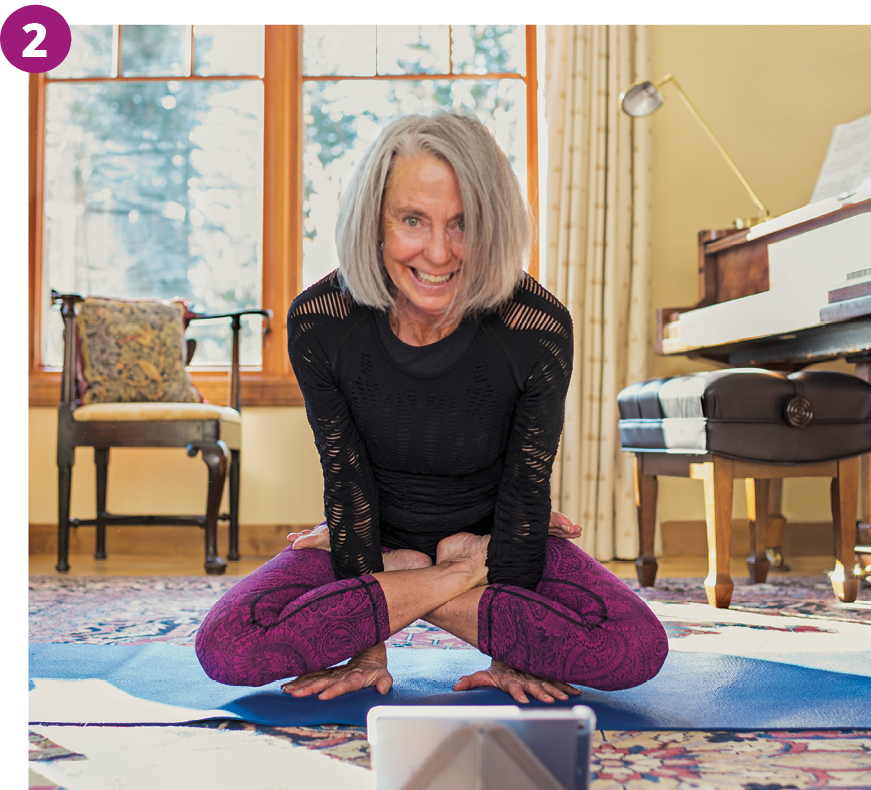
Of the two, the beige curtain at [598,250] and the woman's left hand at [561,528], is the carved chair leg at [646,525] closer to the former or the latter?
the beige curtain at [598,250]

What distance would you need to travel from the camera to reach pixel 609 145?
317 cm

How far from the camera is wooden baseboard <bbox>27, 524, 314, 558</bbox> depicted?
3230 millimetres

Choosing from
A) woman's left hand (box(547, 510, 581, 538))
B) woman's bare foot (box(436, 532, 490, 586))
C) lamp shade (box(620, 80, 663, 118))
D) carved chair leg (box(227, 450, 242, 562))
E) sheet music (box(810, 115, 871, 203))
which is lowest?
carved chair leg (box(227, 450, 242, 562))

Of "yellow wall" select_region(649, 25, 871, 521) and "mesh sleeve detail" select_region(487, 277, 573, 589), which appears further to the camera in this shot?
"yellow wall" select_region(649, 25, 871, 521)

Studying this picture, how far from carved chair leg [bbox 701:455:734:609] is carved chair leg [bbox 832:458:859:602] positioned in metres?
0.31

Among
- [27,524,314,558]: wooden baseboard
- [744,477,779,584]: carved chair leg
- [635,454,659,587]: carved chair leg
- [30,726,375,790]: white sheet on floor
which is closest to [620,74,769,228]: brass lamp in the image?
[744,477,779,584]: carved chair leg

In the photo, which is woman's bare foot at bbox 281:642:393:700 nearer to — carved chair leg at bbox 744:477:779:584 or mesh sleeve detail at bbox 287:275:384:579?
mesh sleeve detail at bbox 287:275:384:579

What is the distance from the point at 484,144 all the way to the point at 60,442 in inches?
88.4

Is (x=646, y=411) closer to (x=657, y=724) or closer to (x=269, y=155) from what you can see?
(x=657, y=724)

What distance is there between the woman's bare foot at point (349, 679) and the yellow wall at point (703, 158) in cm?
204

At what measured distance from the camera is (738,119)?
127 inches

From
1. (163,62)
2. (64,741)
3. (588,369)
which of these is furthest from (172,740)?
(163,62)

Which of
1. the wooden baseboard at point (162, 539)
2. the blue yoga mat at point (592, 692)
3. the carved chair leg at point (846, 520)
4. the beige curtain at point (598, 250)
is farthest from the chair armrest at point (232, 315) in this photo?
the carved chair leg at point (846, 520)

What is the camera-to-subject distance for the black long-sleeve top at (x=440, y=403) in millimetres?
1220
